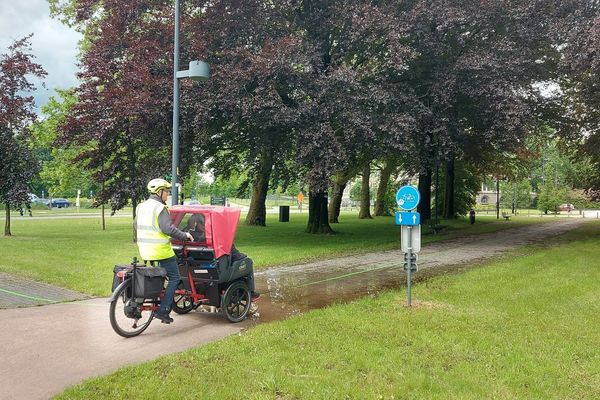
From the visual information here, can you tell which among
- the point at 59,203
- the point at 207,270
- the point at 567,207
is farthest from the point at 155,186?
the point at 567,207

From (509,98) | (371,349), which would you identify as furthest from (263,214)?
(371,349)

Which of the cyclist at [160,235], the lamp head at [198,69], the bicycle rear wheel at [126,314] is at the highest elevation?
the lamp head at [198,69]

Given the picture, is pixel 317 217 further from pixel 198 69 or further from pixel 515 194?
pixel 515 194

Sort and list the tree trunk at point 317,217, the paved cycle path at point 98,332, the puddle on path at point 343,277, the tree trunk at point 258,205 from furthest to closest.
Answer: the tree trunk at point 258,205
the tree trunk at point 317,217
the puddle on path at point 343,277
the paved cycle path at point 98,332

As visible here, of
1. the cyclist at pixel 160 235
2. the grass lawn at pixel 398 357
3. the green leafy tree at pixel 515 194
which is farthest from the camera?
the green leafy tree at pixel 515 194

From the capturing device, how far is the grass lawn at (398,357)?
13.8 ft

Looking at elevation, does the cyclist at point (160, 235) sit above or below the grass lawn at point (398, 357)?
above

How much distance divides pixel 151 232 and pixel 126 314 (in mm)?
1009

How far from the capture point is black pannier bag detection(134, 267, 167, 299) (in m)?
5.74

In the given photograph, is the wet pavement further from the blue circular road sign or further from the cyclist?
the blue circular road sign

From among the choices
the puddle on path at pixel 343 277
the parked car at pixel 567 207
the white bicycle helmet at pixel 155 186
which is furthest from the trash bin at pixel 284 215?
the parked car at pixel 567 207

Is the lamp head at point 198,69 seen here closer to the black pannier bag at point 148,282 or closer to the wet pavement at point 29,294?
the wet pavement at point 29,294

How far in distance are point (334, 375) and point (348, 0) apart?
14891 millimetres

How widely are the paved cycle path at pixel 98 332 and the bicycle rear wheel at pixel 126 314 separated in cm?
11
